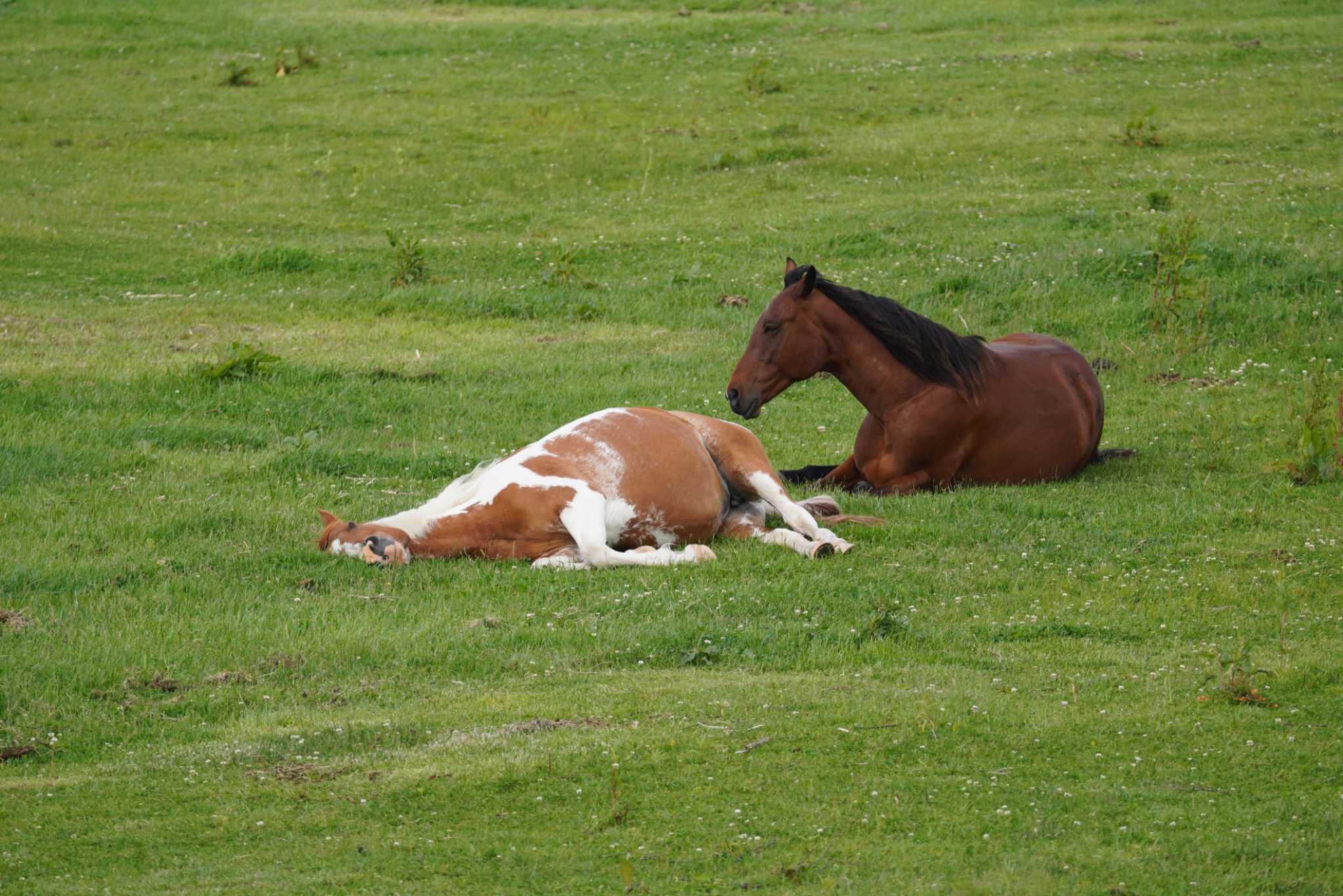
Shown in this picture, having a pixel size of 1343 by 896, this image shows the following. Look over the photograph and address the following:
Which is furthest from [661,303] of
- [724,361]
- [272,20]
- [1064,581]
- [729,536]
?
[272,20]

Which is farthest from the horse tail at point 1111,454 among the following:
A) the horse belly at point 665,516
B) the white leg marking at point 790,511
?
the horse belly at point 665,516

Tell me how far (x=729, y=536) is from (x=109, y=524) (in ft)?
12.6

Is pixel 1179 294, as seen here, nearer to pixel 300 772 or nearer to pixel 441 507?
pixel 441 507

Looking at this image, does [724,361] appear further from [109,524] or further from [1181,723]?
[1181,723]

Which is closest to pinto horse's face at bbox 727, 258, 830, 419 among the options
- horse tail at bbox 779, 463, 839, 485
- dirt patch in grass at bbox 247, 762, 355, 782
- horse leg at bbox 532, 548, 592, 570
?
horse tail at bbox 779, 463, 839, 485

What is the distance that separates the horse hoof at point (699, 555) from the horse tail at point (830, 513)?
966 millimetres

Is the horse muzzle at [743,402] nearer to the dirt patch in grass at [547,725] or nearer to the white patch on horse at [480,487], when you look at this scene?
the white patch on horse at [480,487]

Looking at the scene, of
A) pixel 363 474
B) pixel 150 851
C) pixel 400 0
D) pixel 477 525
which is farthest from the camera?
pixel 400 0

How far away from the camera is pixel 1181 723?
6.39 metres

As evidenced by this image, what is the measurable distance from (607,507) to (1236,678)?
3.84m

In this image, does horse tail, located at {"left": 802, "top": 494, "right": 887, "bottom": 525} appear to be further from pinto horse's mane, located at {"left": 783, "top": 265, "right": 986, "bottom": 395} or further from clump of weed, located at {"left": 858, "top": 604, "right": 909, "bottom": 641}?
clump of weed, located at {"left": 858, "top": 604, "right": 909, "bottom": 641}

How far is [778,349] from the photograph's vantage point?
10859 mm

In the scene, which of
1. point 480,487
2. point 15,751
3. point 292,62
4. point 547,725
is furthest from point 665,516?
point 292,62

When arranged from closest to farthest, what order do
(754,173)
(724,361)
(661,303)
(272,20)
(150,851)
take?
(150,851), (724,361), (661,303), (754,173), (272,20)
